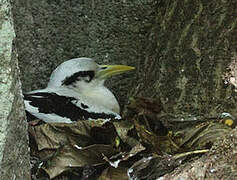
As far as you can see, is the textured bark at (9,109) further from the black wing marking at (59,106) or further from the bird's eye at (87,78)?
the bird's eye at (87,78)

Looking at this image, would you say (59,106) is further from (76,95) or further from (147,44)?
(147,44)

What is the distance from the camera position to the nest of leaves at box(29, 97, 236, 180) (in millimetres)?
3408

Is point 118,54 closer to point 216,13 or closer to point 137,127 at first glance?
point 216,13

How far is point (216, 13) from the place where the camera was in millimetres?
4301

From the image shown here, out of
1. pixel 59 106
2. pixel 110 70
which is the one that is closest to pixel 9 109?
pixel 59 106

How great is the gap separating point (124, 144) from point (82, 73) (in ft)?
4.42

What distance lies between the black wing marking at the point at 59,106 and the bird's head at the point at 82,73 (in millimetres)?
363

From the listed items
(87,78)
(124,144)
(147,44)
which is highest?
(147,44)

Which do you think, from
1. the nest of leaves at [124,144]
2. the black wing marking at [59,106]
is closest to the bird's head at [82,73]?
the black wing marking at [59,106]

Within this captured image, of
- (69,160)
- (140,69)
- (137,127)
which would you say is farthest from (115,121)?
(140,69)

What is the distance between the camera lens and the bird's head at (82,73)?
4.82 metres

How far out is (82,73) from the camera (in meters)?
4.99

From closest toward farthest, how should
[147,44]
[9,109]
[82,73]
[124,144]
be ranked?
[9,109] → [124,144] → [147,44] → [82,73]

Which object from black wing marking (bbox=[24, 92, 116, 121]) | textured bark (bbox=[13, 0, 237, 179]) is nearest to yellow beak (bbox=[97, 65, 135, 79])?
textured bark (bbox=[13, 0, 237, 179])
